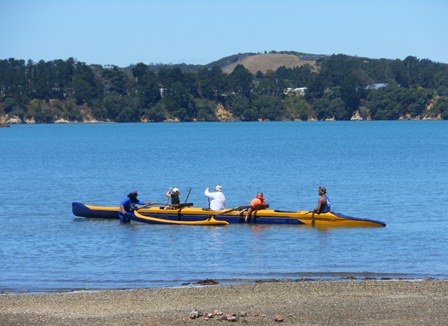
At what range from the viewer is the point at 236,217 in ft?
105

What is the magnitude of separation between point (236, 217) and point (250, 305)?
46.5 feet

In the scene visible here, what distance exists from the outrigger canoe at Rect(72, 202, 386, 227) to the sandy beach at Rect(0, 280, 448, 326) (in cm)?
1052

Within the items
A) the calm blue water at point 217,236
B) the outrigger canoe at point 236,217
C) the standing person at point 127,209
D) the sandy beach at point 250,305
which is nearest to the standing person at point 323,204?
the outrigger canoe at point 236,217

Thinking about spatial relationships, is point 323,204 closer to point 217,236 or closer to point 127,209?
point 217,236

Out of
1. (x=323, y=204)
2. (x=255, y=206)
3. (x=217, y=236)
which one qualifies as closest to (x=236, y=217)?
(x=255, y=206)

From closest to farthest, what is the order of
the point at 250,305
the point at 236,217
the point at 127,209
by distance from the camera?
1. the point at 250,305
2. the point at 236,217
3. the point at 127,209

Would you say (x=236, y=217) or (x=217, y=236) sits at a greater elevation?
(x=236, y=217)

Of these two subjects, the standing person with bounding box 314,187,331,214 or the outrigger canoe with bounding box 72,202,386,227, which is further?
the standing person with bounding box 314,187,331,214

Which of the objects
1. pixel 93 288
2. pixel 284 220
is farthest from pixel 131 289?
pixel 284 220

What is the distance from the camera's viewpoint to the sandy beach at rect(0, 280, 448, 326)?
16.6 m

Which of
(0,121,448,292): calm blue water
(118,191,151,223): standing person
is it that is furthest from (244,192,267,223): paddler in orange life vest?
(118,191,151,223): standing person

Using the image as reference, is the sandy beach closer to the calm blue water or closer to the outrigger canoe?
the calm blue water

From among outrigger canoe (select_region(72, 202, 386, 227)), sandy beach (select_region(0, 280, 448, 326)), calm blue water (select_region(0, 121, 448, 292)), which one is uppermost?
sandy beach (select_region(0, 280, 448, 326))

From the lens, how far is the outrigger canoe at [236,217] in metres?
31.5
